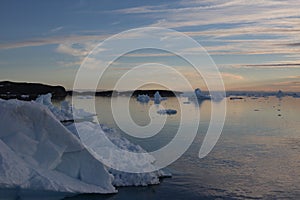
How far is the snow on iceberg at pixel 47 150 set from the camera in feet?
34.1

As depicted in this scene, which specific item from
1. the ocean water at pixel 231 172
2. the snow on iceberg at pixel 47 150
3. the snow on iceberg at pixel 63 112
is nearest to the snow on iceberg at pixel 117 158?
the ocean water at pixel 231 172

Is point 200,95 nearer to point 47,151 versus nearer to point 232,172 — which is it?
point 232,172

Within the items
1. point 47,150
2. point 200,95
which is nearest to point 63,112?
point 47,150

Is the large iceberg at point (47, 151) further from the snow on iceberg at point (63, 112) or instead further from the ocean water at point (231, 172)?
the snow on iceberg at point (63, 112)

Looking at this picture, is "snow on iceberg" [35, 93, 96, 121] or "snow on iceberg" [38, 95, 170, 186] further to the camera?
"snow on iceberg" [35, 93, 96, 121]

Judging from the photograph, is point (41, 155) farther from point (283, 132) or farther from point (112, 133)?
point (283, 132)

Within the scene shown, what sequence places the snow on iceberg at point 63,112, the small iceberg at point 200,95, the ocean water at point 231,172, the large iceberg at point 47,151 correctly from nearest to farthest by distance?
1. the large iceberg at point 47,151
2. the ocean water at point 231,172
3. the snow on iceberg at point 63,112
4. the small iceberg at point 200,95

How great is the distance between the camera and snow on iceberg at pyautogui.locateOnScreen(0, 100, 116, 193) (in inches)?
409

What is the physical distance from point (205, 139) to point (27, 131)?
1225 cm

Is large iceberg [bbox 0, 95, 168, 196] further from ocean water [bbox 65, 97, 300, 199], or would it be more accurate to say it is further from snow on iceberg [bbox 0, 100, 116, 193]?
ocean water [bbox 65, 97, 300, 199]

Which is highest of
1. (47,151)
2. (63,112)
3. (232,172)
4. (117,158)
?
(63,112)

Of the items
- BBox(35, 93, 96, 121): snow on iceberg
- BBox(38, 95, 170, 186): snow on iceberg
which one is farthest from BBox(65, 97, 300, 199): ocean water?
BBox(35, 93, 96, 121): snow on iceberg

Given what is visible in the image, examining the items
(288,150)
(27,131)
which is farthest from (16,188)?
(288,150)

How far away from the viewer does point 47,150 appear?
35.3 feet
